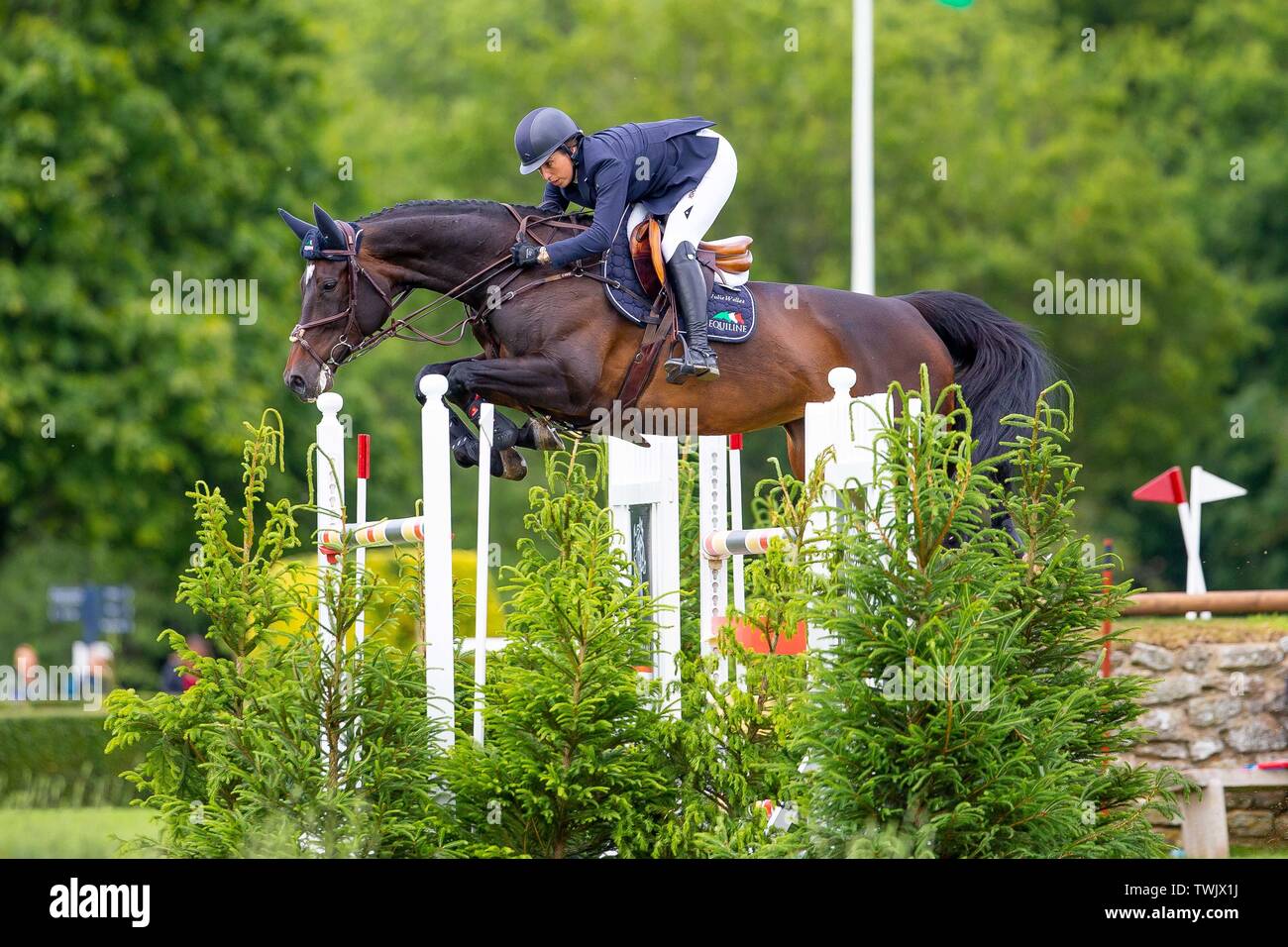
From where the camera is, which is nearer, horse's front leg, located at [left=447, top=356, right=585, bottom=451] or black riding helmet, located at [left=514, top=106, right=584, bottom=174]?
horse's front leg, located at [left=447, top=356, right=585, bottom=451]

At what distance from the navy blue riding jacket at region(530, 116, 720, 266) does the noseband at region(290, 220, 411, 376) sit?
0.72m

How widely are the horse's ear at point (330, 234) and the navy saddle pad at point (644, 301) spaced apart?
102cm

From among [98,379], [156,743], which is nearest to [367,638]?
[156,743]

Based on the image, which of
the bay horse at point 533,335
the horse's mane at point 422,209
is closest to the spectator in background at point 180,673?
the bay horse at point 533,335

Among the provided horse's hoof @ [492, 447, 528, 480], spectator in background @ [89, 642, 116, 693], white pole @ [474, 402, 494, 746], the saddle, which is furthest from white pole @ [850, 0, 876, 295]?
white pole @ [474, 402, 494, 746]

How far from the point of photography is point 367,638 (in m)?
5.69

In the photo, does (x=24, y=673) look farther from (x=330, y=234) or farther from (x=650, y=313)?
(x=650, y=313)

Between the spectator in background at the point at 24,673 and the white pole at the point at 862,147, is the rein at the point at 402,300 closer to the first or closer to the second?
the spectator in background at the point at 24,673

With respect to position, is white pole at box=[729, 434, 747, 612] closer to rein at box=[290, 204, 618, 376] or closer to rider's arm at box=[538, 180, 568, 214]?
rein at box=[290, 204, 618, 376]

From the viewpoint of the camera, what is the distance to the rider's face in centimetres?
661

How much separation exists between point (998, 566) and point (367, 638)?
2.05 meters

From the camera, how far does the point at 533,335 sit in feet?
21.8

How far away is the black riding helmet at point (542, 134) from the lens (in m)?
6.47

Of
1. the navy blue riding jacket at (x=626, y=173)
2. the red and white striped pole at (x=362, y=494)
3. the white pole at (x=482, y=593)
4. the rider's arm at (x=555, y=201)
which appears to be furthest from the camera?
the rider's arm at (x=555, y=201)
